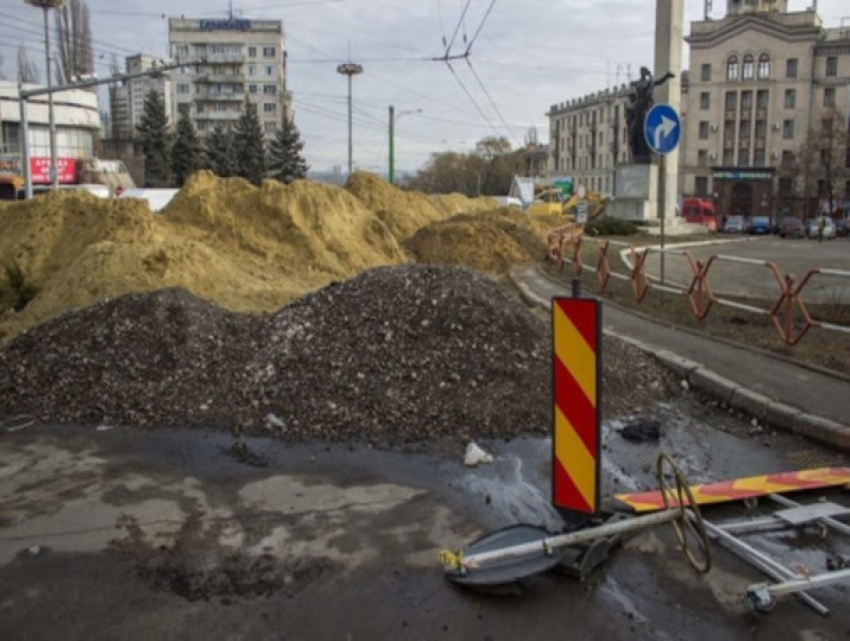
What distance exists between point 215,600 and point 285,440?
2537 mm

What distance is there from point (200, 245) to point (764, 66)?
93.3 metres

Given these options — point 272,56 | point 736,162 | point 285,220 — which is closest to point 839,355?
point 285,220

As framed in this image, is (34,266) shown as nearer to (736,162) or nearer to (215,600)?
(215,600)

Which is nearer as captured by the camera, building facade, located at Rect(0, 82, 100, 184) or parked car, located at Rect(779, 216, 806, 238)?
parked car, located at Rect(779, 216, 806, 238)

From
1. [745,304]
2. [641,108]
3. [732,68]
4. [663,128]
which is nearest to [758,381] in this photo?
[745,304]

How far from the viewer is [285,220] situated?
901 inches

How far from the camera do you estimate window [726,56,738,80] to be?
3671 inches

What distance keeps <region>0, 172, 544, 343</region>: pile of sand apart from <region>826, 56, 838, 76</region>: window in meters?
84.9

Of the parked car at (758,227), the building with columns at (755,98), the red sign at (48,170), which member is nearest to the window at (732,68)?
the building with columns at (755,98)

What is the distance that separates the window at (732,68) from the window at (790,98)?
626 centimetres

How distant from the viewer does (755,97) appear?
92375 millimetres

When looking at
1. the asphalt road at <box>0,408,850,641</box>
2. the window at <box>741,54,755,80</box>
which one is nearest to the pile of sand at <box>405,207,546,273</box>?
the asphalt road at <box>0,408,850,641</box>

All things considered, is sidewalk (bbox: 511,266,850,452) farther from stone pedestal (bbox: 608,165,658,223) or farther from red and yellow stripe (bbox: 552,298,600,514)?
→ stone pedestal (bbox: 608,165,658,223)

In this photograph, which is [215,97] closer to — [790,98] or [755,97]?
[755,97]
